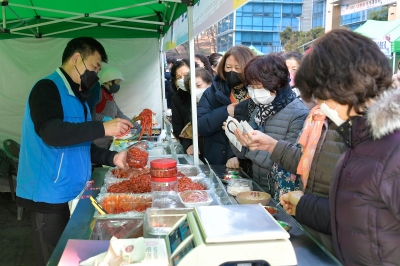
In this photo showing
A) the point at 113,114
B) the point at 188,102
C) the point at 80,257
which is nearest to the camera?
the point at 80,257

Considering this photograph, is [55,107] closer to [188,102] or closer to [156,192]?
[156,192]

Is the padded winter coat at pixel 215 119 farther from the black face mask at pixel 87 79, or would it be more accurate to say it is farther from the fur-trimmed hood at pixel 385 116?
the fur-trimmed hood at pixel 385 116

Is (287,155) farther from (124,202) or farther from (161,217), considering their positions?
(124,202)

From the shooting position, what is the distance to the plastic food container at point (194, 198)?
74.5 inches

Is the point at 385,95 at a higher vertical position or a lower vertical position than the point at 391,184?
higher

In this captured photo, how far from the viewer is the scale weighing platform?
103 centimetres

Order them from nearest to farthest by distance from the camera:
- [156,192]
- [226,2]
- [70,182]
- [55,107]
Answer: [226,2], [156,192], [55,107], [70,182]

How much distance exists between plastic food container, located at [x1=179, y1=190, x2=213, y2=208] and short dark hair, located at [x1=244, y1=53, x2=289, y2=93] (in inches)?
36.0

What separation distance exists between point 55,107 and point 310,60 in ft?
4.99

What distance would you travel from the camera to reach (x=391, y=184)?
1212 millimetres

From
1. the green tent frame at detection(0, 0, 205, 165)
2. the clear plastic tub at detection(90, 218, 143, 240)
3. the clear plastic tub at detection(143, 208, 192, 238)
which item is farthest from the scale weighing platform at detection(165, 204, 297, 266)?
the green tent frame at detection(0, 0, 205, 165)

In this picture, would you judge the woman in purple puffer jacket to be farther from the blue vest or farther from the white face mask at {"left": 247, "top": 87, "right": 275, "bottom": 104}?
the blue vest

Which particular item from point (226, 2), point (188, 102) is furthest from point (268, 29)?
point (226, 2)

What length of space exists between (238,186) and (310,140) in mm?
557
